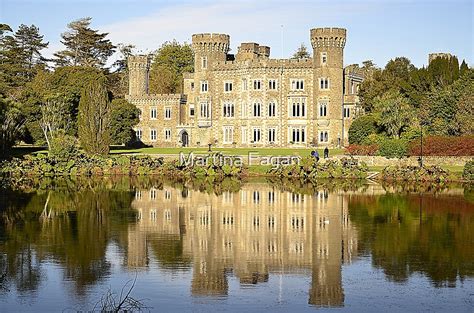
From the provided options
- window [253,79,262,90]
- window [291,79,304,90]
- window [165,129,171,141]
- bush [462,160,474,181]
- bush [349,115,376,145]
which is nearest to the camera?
bush [462,160,474,181]

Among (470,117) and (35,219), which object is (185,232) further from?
(470,117)

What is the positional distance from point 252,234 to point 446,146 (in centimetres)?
2689

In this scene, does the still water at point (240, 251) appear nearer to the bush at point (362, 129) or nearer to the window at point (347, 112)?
the bush at point (362, 129)

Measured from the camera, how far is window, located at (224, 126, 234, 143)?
67750 mm

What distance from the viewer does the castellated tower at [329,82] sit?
64.9m

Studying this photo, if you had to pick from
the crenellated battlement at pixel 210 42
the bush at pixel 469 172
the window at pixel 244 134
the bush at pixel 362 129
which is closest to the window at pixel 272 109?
the window at pixel 244 134

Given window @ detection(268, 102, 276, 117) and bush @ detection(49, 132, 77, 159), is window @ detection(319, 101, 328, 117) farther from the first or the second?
bush @ detection(49, 132, 77, 159)

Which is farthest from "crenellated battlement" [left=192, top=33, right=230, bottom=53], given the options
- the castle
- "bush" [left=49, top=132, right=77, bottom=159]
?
"bush" [left=49, top=132, right=77, bottom=159]

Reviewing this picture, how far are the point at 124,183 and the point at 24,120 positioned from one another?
63.6ft

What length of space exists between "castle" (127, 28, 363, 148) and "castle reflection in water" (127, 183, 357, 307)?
94.2 feet

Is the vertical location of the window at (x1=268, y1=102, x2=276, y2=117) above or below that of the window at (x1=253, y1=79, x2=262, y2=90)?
below

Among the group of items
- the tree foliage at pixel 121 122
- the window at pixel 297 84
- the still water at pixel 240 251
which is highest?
the window at pixel 297 84

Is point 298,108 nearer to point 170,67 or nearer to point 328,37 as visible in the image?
point 328,37

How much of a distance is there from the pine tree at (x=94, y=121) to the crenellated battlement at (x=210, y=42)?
1613 centimetres
